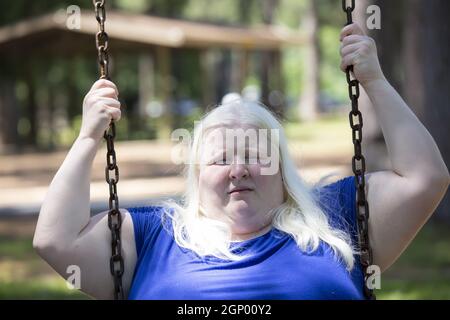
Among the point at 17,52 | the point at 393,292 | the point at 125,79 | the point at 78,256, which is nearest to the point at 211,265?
the point at 78,256

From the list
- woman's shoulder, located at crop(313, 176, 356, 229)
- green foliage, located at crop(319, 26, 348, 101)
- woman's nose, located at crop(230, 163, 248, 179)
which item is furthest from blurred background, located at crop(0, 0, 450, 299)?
green foliage, located at crop(319, 26, 348, 101)

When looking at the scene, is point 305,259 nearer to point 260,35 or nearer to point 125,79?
point 260,35

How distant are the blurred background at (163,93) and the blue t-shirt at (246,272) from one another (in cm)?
52

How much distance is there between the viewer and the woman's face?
236 cm

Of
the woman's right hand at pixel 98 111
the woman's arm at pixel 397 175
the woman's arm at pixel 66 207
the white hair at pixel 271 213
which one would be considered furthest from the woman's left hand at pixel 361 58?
the woman's arm at pixel 66 207

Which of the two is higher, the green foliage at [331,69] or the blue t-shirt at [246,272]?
the green foliage at [331,69]

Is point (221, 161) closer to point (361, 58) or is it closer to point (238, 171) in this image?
point (238, 171)

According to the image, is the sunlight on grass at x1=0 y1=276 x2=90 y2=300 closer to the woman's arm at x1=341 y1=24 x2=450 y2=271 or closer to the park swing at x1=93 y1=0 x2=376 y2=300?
the park swing at x1=93 y1=0 x2=376 y2=300

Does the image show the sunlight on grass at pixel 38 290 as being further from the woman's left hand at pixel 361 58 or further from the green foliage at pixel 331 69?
the green foliage at pixel 331 69

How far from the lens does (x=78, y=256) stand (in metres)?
2.26

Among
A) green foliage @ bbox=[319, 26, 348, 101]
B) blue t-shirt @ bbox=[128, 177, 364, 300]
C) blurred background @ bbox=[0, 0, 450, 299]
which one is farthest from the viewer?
green foliage @ bbox=[319, 26, 348, 101]

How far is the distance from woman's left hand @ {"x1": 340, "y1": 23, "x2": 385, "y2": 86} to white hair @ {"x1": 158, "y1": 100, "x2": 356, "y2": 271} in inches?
12.5

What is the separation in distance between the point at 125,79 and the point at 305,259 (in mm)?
29942

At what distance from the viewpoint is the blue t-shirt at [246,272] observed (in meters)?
2.22
